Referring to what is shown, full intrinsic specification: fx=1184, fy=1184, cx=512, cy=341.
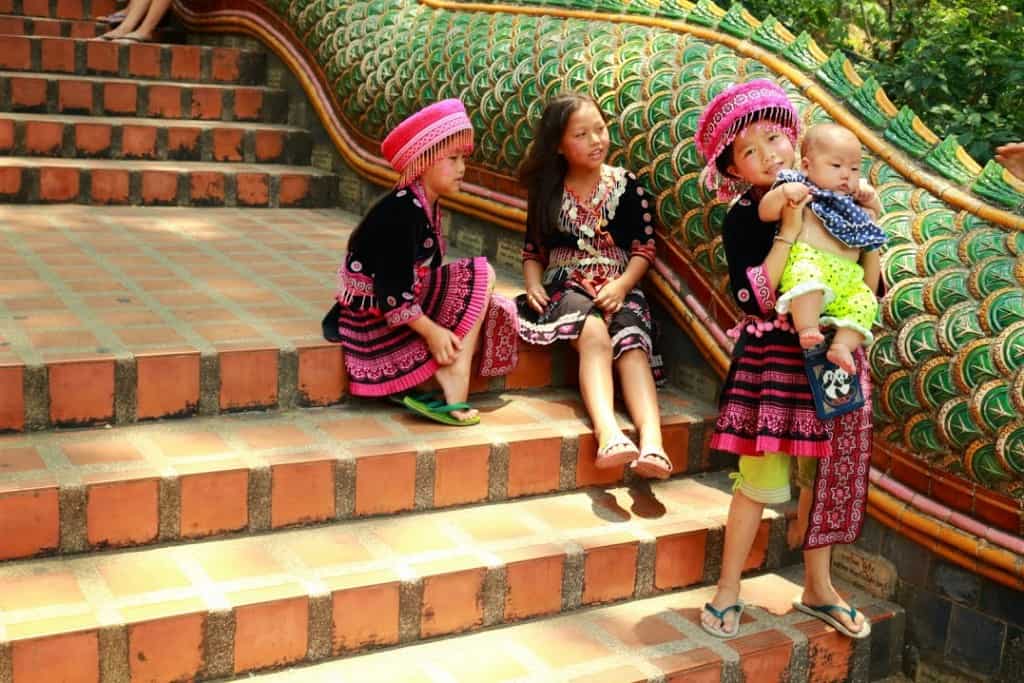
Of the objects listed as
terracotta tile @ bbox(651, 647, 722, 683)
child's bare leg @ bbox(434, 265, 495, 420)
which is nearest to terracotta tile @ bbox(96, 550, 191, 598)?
child's bare leg @ bbox(434, 265, 495, 420)

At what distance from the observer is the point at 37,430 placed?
133 inches

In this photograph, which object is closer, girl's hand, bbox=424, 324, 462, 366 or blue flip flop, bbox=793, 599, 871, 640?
blue flip flop, bbox=793, 599, 871, 640

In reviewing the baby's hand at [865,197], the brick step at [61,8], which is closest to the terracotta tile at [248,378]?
the baby's hand at [865,197]

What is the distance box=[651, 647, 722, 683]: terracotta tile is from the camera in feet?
10.5

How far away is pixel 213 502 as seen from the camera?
10.6 ft

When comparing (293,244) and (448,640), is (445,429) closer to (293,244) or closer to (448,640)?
(448,640)

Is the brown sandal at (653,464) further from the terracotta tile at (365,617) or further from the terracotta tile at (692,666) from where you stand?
the terracotta tile at (365,617)

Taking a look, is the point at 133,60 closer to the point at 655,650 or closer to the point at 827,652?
the point at 655,650

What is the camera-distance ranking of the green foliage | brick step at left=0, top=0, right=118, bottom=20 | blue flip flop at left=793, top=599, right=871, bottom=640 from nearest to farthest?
1. blue flip flop at left=793, top=599, right=871, bottom=640
2. the green foliage
3. brick step at left=0, top=0, right=118, bottom=20

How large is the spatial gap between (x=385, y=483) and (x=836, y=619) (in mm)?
1412

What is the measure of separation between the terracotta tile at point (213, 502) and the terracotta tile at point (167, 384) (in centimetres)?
45

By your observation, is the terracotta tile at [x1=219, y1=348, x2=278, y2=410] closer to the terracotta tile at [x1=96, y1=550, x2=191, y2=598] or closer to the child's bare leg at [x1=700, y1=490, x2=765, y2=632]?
the terracotta tile at [x1=96, y1=550, x2=191, y2=598]

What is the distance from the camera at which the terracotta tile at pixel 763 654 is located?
335 centimetres

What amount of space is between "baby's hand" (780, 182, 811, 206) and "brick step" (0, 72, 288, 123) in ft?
13.9
